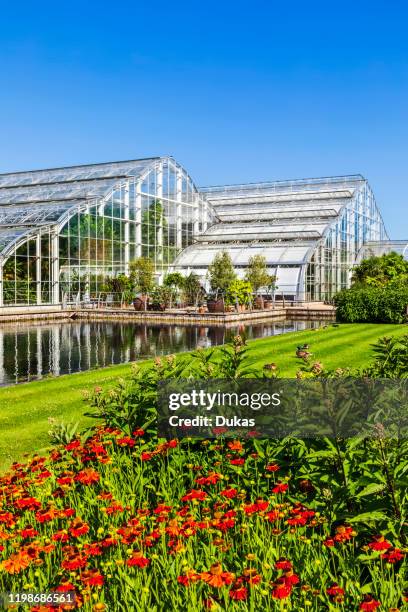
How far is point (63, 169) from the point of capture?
4991 cm

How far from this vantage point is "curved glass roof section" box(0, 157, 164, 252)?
36.9 m

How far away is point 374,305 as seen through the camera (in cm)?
2620

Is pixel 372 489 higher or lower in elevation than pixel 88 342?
higher

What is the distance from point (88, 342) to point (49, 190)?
25.4 m

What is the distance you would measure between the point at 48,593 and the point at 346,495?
179 cm

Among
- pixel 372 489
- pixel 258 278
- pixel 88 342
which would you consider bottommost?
pixel 88 342

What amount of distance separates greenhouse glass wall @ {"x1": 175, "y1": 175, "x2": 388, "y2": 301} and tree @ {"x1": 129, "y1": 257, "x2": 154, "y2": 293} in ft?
27.1

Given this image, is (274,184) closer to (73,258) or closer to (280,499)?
(73,258)

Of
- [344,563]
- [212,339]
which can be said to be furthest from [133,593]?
[212,339]

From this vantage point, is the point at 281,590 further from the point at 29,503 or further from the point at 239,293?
the point at 239,293

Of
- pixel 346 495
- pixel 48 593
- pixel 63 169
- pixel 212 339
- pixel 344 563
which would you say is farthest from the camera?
pixel 63 169

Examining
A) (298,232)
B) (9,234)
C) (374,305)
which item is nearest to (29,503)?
(374,305)

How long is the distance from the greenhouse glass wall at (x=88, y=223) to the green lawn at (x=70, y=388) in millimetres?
19699

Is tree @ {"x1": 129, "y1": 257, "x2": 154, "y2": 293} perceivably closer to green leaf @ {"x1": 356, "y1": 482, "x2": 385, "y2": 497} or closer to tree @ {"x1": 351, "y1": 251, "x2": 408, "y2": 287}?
tree @ {"x1": 351, "y1": 251, "x2": 408, "y2": 287}
